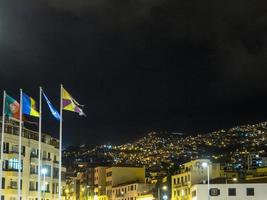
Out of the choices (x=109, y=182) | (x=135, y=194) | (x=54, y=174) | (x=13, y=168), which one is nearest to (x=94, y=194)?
(x=109, y=182)

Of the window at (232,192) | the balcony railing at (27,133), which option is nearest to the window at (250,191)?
the window at (232,192)

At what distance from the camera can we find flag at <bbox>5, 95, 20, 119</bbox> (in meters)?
60.2

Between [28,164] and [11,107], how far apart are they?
48.3m

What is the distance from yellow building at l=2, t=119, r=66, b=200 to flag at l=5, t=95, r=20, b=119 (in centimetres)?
4139

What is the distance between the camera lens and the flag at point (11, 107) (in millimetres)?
60219

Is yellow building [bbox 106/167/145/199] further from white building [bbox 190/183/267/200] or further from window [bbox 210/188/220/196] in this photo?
window [bbox 210/188/220/196]

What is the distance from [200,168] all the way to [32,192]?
42.4m

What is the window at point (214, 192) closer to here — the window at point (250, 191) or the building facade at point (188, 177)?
the window at point (250, 191)

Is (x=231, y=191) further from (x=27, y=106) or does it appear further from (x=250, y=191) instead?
(x=27, y=106)

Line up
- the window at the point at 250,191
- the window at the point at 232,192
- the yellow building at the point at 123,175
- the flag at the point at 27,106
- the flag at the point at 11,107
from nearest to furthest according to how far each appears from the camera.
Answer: the flag at the point at 27,106
the flag at the point at 11,107
the window at the point at 250,191
the window at the point at 232,192
the yellow building at the point at 123,175

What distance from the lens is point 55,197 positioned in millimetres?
113938

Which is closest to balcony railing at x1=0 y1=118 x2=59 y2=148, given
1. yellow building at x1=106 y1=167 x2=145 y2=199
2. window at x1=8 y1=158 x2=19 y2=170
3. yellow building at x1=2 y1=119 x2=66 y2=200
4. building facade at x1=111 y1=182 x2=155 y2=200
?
yellow building at x1=2 y1=119 x2=66 y2=200

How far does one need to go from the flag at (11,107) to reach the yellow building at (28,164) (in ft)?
A: 136

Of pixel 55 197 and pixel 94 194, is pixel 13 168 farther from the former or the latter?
pixel 94 194
